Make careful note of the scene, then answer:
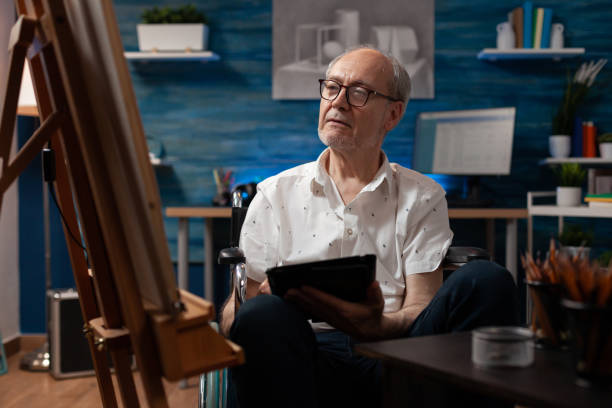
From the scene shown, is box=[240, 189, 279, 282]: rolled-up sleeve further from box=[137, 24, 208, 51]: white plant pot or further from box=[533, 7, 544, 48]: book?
box=[533, 7, 544, 48]: book

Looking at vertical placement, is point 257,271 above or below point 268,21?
below

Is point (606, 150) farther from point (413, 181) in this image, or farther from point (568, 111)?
point (413, 181)

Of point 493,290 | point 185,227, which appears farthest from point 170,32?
point 493,290

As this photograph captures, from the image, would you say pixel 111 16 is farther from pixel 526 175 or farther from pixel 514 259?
pixel 526 175

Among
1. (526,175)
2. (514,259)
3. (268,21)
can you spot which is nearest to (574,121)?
(526,175)

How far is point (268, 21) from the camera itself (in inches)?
138

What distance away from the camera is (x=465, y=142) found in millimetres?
3230

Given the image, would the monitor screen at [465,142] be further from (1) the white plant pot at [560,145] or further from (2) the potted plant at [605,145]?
(2) the potted plant at [605,145]

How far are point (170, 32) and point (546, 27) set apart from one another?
1988 millimetres

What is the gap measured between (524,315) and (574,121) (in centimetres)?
106

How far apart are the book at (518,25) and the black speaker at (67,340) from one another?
257cm

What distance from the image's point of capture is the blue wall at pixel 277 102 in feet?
11.1

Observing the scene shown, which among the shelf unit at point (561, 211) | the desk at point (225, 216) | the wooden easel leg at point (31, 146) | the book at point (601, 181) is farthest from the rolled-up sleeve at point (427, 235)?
the book at point (601, 181)

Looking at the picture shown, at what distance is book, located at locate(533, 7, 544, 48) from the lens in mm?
3242
